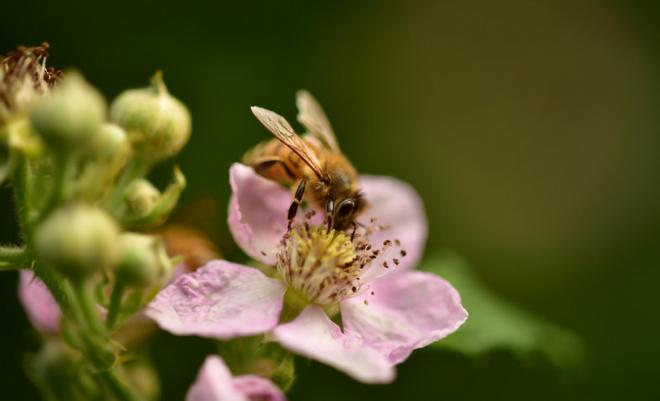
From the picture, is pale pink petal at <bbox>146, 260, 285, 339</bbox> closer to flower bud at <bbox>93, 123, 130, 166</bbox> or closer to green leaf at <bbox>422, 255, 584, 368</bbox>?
flower bud at <bbox>93, 123, 130, 166</bbox>

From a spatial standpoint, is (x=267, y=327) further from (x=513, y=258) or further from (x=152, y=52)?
(x=513, y=258)

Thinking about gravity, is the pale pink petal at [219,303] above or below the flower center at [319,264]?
below

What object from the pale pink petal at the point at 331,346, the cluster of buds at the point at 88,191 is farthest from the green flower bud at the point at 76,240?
the pale pink petal at the point at 331,346

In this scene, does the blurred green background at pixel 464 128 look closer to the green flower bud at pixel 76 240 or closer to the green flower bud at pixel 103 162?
the green flower bud at pixel 103 162

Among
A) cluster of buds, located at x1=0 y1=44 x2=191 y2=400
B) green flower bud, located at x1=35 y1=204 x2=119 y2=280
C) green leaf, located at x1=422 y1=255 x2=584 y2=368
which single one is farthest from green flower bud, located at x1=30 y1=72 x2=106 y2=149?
green leaf, located at x1=422 y1=255 x2=584 y2=368

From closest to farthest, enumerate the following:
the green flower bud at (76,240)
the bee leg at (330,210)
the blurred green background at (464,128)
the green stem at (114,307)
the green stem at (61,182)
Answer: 1. the green flower bud at (76,240)
2. the green stem at (61,182)
3. the green stem at (114,307)
4. the bee leg at (330,210)
5. the blurred green background at (464,128)

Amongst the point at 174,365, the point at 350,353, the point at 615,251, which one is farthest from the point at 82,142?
the point at 615,251
